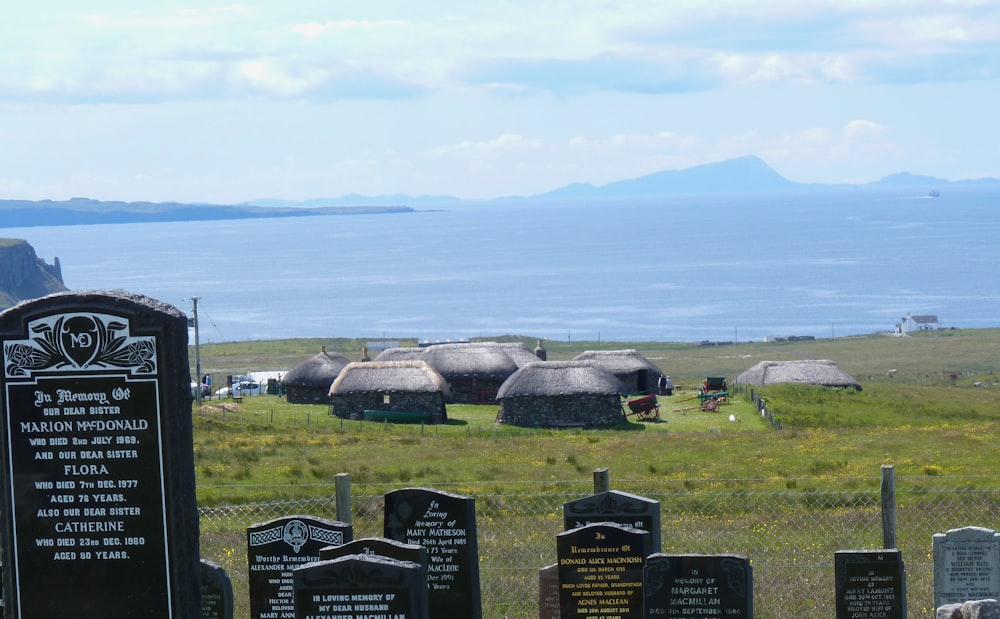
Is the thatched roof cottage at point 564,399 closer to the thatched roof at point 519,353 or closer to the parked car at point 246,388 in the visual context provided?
the thatched roof at point 519,353

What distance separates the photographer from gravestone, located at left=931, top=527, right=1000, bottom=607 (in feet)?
41.4

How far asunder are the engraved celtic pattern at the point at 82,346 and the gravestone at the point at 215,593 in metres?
2.48

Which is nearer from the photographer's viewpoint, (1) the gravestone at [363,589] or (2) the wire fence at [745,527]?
(1) the gravestone at [363,589]

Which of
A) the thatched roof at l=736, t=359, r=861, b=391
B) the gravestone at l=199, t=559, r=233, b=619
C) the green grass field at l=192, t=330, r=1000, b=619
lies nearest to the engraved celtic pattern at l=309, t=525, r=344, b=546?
the gravestone at l=199, t=559, r=233, b=619

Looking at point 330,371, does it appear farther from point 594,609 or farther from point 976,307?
point 976,307

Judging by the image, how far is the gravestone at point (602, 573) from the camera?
11570mm

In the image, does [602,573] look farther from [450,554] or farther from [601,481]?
[601,481]

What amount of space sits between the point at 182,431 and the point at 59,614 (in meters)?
1.66

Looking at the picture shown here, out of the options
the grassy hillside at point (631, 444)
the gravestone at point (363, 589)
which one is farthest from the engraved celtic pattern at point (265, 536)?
the grassy hillside at point (631, 444)

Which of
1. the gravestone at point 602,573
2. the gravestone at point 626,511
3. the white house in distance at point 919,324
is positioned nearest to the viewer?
the gravestone at point 602,573

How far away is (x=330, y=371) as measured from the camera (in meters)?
57.3

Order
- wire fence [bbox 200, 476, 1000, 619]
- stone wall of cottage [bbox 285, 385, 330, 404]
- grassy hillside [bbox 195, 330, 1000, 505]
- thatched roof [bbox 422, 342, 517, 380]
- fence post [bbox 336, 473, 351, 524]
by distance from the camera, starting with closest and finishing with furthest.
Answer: fence post [bbox 336, 473, 351, 524] → wire fence [bbox 200, 476, 1000, 619] → grassy hillside [bbox 195, 330, 1000, 505] → stone wall of cottage [bbox 285, 385, 330, 404] → thatched roof [bbox 422, 342, 517, 380]

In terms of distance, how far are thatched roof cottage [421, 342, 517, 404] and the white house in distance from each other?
65.5 metres

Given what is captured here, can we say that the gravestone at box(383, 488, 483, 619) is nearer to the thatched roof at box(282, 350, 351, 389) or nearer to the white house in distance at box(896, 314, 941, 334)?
the thatched roof at box(282, 350, 351, 389)
